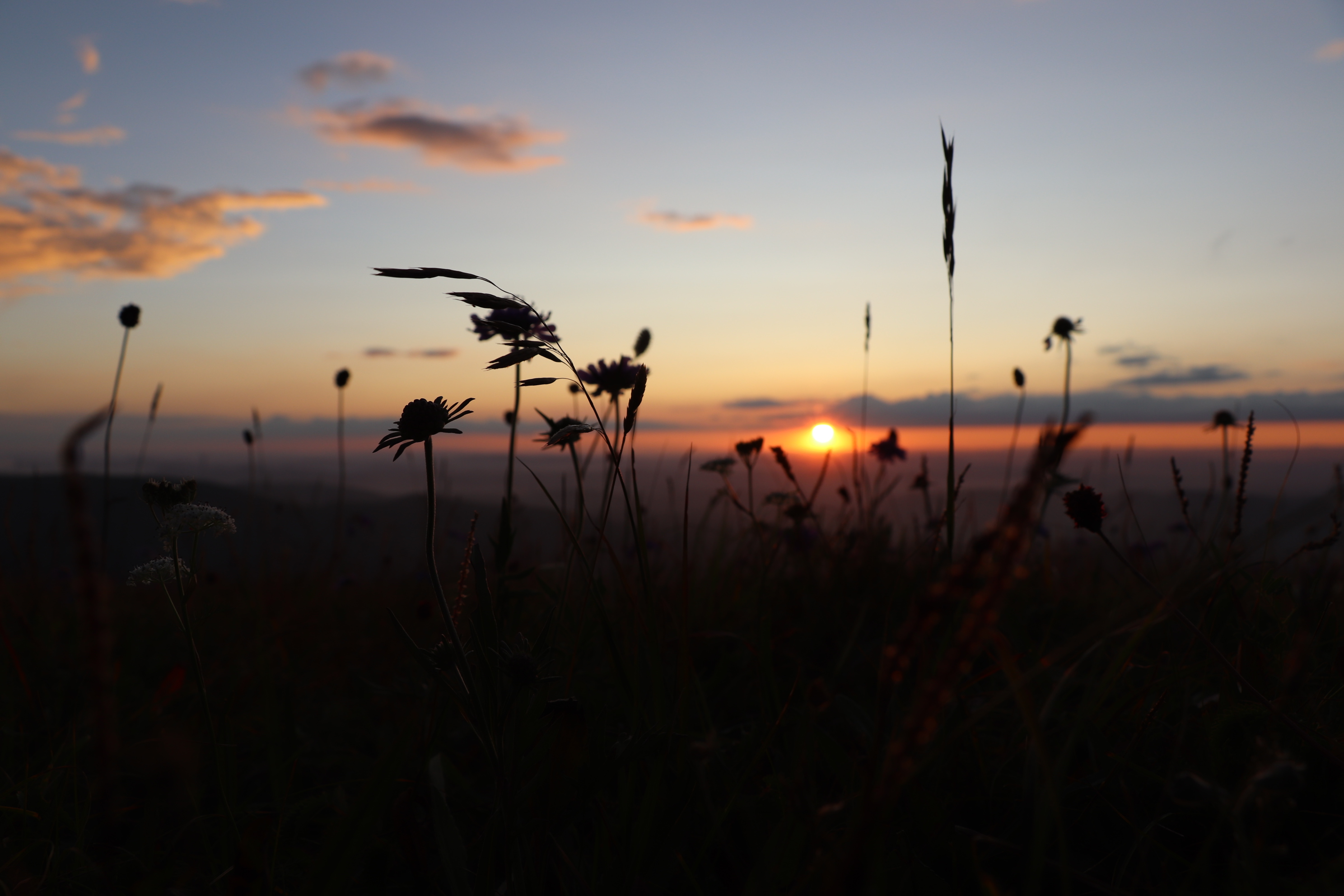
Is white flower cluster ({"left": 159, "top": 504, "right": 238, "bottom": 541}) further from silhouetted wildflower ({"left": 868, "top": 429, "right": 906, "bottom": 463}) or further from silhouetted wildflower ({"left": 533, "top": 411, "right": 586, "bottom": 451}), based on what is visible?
silhouetted wildflower ({"left": 868, "top": 429, "right": 906, "bottom": 463})

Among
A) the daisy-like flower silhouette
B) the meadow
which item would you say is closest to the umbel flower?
the meadow

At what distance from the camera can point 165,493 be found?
1.51 m

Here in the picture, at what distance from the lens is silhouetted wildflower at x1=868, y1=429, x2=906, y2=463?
4676mm

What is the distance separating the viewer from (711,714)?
2.00 m

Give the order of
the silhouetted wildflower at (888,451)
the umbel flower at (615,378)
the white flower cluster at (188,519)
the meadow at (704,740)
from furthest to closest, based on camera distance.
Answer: the silhouetted wildflower at (888,451), the umbel flower at (615,378), the white flower cluster at (188,519), the meadow at (704,740)

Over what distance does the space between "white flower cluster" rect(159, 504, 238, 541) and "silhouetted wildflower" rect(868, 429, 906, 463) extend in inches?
151

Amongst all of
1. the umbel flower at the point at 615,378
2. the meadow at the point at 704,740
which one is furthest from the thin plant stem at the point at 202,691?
the umbel flower at the point at 615,378

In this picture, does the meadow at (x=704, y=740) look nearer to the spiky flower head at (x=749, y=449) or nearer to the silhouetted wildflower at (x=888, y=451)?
the spiky flower head at (x=749, y=449)

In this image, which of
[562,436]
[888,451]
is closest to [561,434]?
[562,436]

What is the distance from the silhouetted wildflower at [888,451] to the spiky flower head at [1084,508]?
325 centimetres

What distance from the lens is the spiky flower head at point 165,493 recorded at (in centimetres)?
151

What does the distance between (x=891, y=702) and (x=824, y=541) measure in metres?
1.58

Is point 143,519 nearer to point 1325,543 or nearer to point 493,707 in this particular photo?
point 493,707

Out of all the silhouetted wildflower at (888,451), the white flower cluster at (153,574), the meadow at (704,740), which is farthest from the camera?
the silhouetted wildflower at (888,451)
